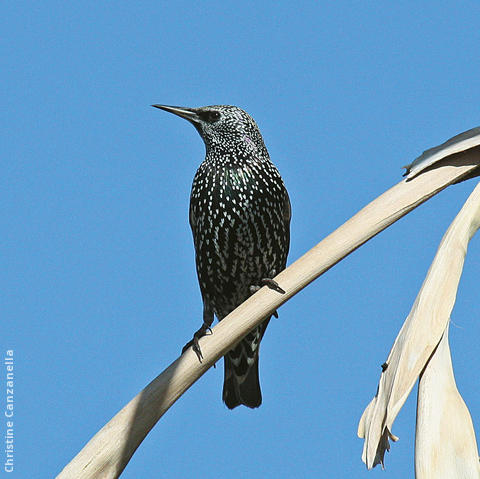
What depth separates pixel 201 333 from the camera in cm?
418

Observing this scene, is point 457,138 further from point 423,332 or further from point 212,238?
point 212,238

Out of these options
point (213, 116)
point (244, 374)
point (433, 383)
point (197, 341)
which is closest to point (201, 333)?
point (197, 341)

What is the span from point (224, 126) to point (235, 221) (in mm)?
710

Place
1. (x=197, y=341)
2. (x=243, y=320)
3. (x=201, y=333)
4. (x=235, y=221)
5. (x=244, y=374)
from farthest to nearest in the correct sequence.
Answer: (x=244, y=374), (x=235, y=221), (x=201, y=333), (x=197, y=341), (x=243, y=320)

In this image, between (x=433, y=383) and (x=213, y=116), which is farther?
(x=213, y=116)

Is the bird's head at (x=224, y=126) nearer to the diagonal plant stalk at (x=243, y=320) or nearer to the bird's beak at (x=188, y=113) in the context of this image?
the bird's beak at (x=188, y=113)

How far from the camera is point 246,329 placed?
2830 millimetres

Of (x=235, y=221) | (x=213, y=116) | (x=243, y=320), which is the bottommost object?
(x=243, y=320)

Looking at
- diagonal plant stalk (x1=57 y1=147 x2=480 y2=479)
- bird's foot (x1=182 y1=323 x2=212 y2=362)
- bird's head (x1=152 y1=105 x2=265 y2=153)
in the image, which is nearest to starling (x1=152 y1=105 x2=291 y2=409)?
bird's head (x1=152 y1=105 x2=265 y2=153)

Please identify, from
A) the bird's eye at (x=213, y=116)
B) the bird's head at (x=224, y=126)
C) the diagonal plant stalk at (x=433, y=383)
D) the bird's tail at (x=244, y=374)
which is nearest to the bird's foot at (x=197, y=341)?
the bird's tail at (x=244, y=374)

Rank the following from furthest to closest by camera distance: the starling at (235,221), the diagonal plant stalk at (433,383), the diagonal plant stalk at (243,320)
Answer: the starling at (235,221), the diagonal plant stalk at (243,320), the diagonal plant stalk at (433,383)

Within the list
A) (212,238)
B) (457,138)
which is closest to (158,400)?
(457,138)

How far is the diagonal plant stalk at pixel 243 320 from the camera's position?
266cm

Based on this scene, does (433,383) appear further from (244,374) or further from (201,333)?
(244,374)
